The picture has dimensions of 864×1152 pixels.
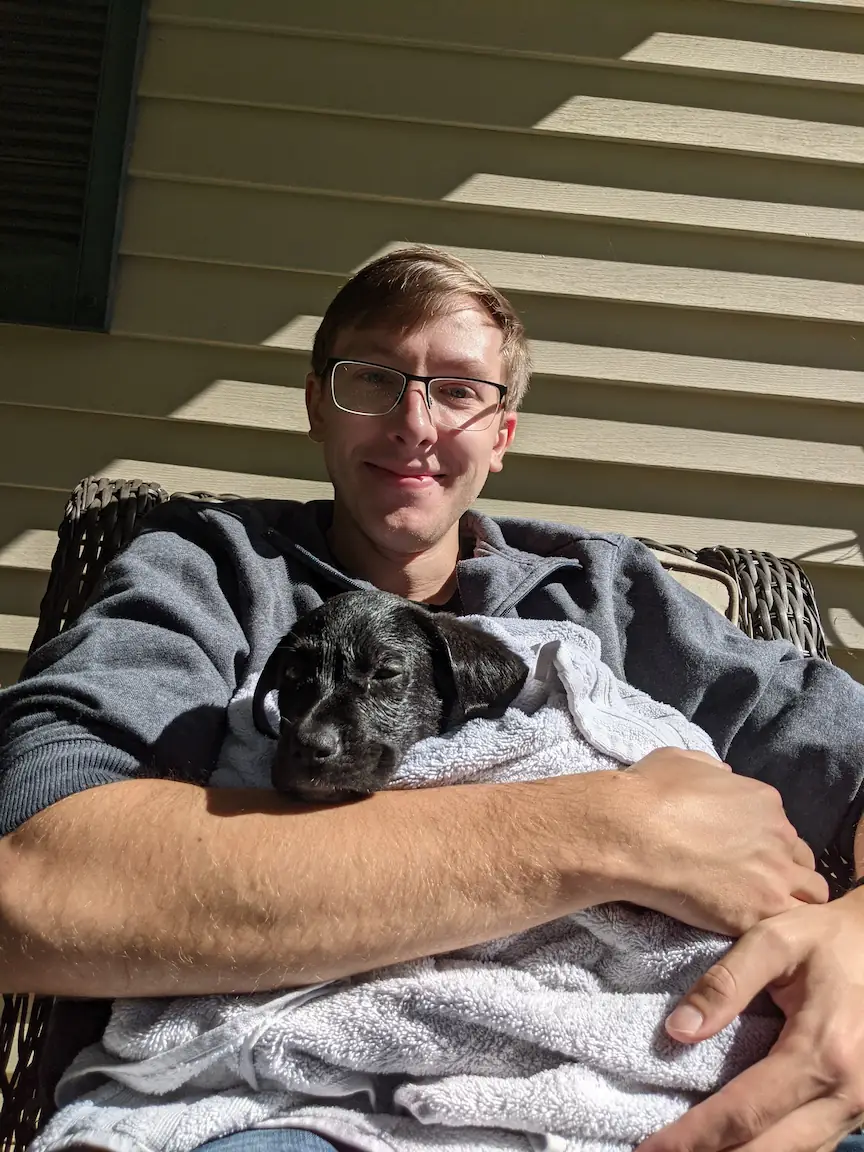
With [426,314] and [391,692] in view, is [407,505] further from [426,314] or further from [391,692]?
[391,692]

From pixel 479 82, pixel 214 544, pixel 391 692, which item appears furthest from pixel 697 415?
pixel 391 692

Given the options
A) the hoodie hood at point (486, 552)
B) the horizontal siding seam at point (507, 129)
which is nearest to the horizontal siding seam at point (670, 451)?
the horizontal siding seam at point (507, 129)

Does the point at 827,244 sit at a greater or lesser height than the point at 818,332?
greater

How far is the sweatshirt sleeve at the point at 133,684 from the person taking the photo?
4.35 ft

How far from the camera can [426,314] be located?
73.5 inches

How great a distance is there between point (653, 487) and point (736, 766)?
1373mm

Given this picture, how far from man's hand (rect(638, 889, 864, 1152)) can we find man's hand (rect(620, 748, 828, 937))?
42mm

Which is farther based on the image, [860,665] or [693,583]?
[860,665]

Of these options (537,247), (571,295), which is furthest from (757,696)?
(537,247)

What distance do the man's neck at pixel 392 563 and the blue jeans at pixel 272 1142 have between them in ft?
3.24

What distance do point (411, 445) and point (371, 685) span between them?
0.59m

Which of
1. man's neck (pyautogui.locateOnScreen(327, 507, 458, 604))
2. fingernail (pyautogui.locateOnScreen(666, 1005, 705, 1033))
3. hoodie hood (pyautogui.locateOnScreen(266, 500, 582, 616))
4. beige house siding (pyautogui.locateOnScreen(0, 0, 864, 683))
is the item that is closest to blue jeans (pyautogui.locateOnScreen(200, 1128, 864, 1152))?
fingernail (pyautogui.locateOnScreen(666, 1005, 705, 1033))

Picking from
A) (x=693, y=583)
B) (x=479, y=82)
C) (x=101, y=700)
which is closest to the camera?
(x=101, y=700)

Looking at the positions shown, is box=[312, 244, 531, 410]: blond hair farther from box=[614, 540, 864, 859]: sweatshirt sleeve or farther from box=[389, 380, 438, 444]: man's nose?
box=[614, 540, 864, 859]: sweatshirt sleeve
